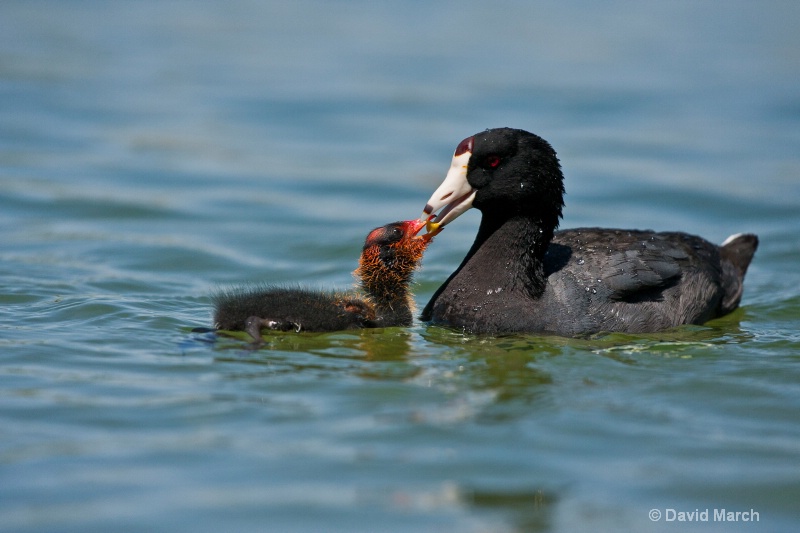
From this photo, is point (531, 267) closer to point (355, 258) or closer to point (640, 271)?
point (640, 271)

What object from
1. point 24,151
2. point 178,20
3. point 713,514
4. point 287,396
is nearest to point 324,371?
point 287,396

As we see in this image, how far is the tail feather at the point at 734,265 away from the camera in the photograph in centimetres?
895

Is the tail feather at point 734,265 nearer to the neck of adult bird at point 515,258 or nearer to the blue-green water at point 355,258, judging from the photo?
the blue-green water at point 355,258

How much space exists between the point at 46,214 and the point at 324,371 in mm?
6412

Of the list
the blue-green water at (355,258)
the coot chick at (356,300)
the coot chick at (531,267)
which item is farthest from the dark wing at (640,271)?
the coot chick at (356,300)

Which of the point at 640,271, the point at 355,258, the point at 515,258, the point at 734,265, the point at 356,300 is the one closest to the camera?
the point at 356,300

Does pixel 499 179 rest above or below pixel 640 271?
above

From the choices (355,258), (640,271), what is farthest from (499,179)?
(355,258)

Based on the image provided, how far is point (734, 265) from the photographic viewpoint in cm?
927

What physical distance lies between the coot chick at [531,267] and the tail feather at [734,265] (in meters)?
0.87

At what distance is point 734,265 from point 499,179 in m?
2.72

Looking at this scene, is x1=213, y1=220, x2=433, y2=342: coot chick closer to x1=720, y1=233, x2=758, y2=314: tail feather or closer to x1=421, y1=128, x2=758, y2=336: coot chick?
x1=421, y1=128, x2=758, y2=336: coot chick

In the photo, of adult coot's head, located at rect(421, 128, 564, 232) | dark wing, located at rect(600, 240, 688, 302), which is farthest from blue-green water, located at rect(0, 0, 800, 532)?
adult coot's head, located at rect(421, 128, 564, 232)

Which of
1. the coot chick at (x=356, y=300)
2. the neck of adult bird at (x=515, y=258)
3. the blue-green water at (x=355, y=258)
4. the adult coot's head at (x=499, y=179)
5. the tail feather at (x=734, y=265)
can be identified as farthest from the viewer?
the tail feather at (x=734, y=265)
